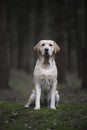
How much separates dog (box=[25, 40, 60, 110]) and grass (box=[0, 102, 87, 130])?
1.28ft

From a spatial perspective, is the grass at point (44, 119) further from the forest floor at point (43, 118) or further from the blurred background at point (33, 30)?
the blurred background at point (33, 30)

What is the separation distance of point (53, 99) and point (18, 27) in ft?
98.0

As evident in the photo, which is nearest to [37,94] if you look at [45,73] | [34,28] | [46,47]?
[45,73]

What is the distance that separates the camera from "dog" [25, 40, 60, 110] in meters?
11.6

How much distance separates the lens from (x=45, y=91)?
468 inches

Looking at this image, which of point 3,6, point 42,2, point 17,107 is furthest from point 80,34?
point 17,107

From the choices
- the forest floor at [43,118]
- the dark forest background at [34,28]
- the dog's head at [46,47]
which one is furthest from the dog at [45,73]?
the dark forest background at [34,28]

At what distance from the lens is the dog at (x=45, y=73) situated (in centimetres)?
1161

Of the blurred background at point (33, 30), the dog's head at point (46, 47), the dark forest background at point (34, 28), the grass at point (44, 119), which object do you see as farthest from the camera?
the dark forest background at point (34, 28)

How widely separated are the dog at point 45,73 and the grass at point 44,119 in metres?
0.39

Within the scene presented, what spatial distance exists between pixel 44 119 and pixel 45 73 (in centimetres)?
133

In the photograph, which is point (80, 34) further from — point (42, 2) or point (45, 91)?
point (45, 91)

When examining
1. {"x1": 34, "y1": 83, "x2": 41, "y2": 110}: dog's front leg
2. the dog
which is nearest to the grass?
{"x1": 34, "y1": 83, "x2": 41, "y2": 110}: dog's front leg

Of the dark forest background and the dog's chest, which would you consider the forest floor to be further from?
the dark forest background
